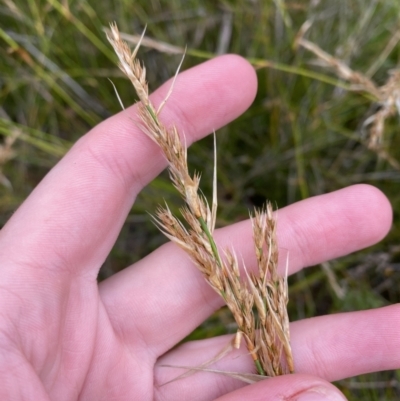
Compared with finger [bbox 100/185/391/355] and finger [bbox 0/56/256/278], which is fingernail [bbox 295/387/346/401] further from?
finger [bbox 0/56/256/278]

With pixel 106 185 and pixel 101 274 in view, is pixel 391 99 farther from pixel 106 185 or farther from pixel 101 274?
pixel 101 274

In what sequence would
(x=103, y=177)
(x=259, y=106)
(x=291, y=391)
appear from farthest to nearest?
(x=259, y=106)
(x=103, y=177)
(x=291, y=391)

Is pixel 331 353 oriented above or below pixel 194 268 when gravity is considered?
below

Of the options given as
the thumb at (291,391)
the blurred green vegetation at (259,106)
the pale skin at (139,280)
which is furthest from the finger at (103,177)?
the thumb at (291,391)

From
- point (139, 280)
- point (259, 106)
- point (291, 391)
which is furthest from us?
point (259, 106)

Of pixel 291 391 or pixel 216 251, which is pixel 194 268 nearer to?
pixel 216 251

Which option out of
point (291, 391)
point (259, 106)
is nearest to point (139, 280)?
point (291, 391)

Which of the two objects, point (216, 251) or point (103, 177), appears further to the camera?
point (103, 177)

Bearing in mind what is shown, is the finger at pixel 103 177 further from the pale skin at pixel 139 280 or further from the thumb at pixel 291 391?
the thumb at pixel 291 391
